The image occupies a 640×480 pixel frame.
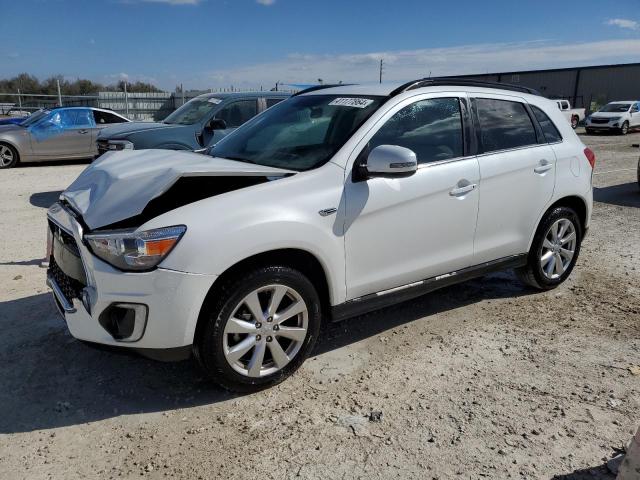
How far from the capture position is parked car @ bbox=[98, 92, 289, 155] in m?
8.31

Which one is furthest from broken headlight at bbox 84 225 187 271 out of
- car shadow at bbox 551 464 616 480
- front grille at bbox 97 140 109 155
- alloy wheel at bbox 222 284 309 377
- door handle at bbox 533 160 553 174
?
front grille at bbox 97 140 109 155

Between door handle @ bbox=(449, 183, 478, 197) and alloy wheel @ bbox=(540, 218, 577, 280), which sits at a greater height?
door handle @ bbox=(449, 183, 478, 197)

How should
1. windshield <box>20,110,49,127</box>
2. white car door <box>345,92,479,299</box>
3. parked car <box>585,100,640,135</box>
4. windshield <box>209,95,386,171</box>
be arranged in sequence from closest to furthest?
white car door <box>345,92,479,299</box>, windshield <box>209,95,386,171</box>, windshield <box>20,110,49,127</box>, parked car <box>585,100,640,135</box>

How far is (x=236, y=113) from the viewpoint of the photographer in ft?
28.8

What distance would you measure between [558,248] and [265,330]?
119 inches

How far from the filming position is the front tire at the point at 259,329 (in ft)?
9.62

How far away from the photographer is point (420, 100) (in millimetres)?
3768

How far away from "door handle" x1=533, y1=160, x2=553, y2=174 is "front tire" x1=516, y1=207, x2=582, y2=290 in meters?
0.40

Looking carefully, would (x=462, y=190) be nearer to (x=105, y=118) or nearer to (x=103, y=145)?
(x=103, y=145)

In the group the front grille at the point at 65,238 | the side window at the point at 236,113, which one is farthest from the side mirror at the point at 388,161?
the side window at the point at 236,113

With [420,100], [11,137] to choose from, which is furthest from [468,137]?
[11,137]

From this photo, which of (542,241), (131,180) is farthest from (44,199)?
(542,241)

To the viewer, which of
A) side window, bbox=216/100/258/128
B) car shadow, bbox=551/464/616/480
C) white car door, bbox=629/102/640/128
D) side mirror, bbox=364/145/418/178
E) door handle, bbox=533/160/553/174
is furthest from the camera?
white car door, bbox=629/102/640/128

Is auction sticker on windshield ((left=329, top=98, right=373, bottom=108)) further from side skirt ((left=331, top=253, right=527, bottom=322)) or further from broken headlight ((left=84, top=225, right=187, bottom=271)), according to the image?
broken headlight ((left=84, top=225, right=187, bottom=271))
